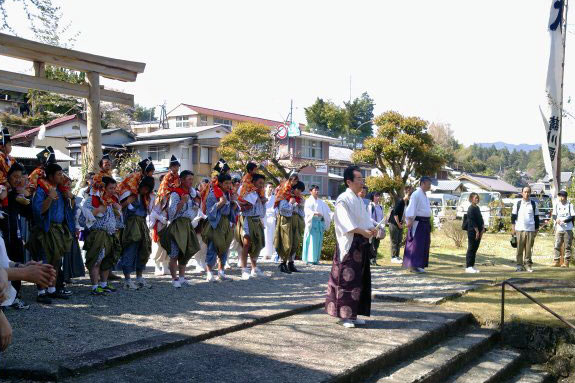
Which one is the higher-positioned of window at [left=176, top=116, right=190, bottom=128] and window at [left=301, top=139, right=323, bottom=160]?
window at [left=176, top=116, right=190, bottom=128]

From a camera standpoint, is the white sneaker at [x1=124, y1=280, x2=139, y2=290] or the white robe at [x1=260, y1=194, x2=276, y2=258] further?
the white robe at [x1=260, y1=194, x2=276, y2=258]

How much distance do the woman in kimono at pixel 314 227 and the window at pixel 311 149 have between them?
32.1 meters

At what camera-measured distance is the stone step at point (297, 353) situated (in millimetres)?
4453

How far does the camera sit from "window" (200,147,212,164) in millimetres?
37469

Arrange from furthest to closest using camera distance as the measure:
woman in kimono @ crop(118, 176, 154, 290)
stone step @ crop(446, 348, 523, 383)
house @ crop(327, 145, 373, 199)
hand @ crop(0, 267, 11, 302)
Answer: house @ crop(327, 145, 373, 199) < woman in kimono @ crop(118, 176, 154, 290) < stone step @ crop(446, 348, 523, 383) < hand @ crop(0, 267, 11, 302)

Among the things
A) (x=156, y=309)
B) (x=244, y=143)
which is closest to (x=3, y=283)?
(x=156, y=309)

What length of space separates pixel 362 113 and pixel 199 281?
5709cm

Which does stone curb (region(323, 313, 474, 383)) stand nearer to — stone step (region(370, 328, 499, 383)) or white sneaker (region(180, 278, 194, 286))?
stone step (region(370, 328, 499, 383))

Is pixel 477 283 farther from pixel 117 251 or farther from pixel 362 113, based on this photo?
pixel 362 113

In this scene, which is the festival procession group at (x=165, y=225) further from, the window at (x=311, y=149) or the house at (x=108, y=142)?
the window at (x=311, y=149)

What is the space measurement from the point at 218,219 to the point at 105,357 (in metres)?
4.60

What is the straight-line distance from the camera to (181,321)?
6.05 meters

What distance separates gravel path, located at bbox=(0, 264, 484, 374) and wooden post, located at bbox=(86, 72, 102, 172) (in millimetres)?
2397

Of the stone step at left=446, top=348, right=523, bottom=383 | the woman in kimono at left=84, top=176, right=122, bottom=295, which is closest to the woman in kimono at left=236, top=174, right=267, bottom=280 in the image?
the woman in kimono at left=84, top=176, right=122, bottom=295
